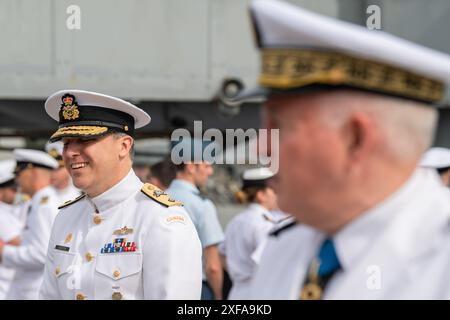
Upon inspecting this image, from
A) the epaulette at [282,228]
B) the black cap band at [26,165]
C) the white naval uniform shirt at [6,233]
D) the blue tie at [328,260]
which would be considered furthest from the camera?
the black cap band at [26,165]

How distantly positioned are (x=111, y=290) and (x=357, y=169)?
1459 mm

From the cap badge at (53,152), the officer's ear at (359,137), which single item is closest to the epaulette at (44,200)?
the cap badge at (53,152)

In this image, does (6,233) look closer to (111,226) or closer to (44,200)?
(44,200)

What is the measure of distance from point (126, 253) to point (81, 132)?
1.52 ft

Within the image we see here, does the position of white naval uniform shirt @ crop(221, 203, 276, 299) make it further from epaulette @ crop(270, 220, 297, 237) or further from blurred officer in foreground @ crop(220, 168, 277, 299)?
epaulette @ crop(270, 220, 297, 237)

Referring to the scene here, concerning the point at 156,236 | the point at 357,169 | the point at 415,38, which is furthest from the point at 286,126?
the point at 415,38

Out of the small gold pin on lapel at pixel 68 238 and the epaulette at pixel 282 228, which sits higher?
the epaulette at pixel 282 228

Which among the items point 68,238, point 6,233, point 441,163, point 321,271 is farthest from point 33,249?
point 321,271

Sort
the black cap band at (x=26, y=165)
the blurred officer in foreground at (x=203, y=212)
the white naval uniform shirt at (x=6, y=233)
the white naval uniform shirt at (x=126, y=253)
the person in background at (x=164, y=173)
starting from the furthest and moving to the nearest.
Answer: the black cap band at (x=26, y=165) → the person in background at (x=164, y=173) → the white naval uniform shirt at (x=6, y=233) → the blurred officer in foreground at (x=203, y=212) → the white naval uniform shirt at (x=126, y=253)

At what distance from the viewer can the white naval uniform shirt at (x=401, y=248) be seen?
4.28ft

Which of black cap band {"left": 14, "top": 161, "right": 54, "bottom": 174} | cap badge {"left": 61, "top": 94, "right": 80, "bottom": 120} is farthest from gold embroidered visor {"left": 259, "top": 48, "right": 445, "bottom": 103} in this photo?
black cap band {"left": 14, "top": 161, "right": 54, "bottom": 174}

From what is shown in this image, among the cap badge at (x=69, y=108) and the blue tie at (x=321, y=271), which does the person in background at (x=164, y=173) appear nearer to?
the cap badge at (x=69, y=108)

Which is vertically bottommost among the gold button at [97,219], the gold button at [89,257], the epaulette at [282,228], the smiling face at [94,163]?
the gold button at [89,257]

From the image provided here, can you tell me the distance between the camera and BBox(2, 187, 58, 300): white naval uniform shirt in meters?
4.68
